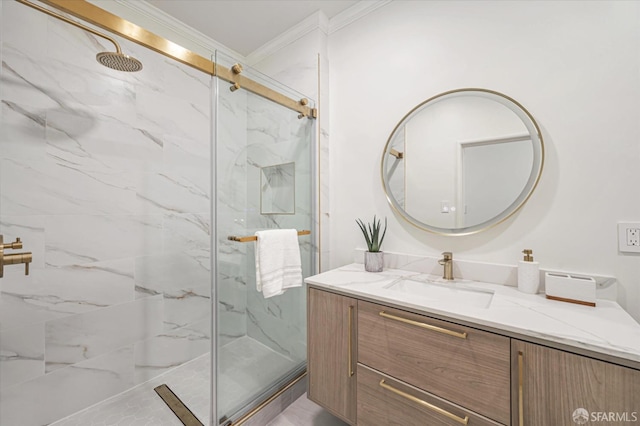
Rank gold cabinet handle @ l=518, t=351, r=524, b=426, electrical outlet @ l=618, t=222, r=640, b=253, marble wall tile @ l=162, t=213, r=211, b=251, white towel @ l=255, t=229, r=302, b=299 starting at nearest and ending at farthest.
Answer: gold cabinet handle @ l=518, t=351, r=524, b=426 → electrical outlet @ l=618, t=222, r=640, b=253 → white towel @ l=255, t=229, r=302, b=299 → marble wall tile @ l=162, t=213, r=211, b=251

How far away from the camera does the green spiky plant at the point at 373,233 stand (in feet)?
5.14

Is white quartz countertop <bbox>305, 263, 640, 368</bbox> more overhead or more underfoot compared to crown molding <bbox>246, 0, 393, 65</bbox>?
more underfoot

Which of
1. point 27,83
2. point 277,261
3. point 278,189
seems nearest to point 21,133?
point 27,83

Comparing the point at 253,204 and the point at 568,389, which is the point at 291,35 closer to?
the point at 253,204

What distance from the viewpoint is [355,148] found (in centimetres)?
183

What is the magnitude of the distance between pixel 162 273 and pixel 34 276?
62 cm

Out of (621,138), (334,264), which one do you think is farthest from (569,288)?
(334,264)

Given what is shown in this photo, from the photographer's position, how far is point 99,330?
158cm

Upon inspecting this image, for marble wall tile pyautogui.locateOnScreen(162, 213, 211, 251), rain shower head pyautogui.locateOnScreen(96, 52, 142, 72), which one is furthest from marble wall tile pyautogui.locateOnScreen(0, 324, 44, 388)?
rain shower head pyautogui.locateOnScreen(96, 52, 142, 72)

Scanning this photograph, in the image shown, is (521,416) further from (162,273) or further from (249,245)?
(162,273)

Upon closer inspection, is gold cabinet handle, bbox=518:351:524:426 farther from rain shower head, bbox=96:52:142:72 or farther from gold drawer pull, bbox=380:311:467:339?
rain shower head, bbox=96:52:142:72

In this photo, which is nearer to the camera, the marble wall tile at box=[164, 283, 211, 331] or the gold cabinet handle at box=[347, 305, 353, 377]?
the gold cabinet handle at box=[347, 305, 353, 377]

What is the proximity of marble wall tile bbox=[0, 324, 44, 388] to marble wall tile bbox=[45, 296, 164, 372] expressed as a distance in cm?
3

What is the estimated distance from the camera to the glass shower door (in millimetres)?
1303
